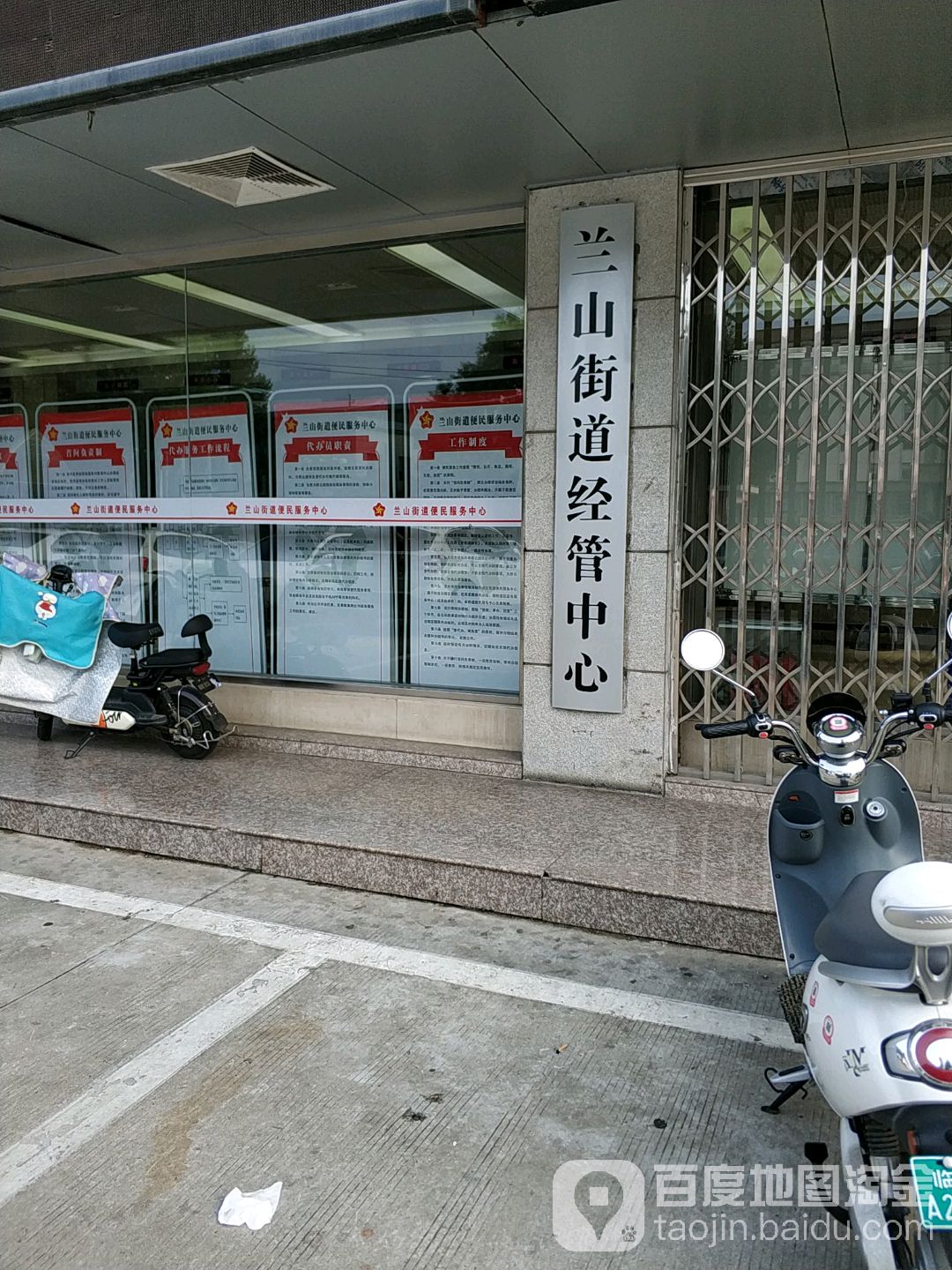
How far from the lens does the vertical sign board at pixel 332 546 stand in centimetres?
595

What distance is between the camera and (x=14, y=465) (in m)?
7.18

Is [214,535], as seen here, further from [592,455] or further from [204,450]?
[592,455]

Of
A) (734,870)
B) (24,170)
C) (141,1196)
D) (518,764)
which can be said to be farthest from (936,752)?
Answer: (24,170)

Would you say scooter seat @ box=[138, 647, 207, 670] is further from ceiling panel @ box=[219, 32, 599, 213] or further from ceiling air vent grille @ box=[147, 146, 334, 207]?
ceiling panel @ box=[219, 32, 599, 213]

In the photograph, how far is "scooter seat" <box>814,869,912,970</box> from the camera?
1832 millimetres

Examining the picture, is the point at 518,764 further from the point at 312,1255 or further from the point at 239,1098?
the point at 312,1255

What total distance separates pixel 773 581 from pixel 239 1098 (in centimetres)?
327

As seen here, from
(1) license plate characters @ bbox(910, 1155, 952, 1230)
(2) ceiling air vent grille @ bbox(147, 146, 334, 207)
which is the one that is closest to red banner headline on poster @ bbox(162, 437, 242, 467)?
(2) ceiling air vent grille @ bbox(147, 146, 334, 207)

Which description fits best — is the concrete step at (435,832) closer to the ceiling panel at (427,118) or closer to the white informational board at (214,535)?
the white informational board at (214,535)

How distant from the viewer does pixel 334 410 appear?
6051 millimetres

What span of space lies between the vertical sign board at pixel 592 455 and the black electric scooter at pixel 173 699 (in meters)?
2.02

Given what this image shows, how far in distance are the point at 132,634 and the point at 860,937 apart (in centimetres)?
443

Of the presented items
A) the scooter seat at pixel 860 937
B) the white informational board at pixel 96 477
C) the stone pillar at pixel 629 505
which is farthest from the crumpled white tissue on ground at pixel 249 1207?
the white informational board at pixel 96 477

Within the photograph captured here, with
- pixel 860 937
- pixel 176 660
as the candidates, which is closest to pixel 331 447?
pixel 176 660
